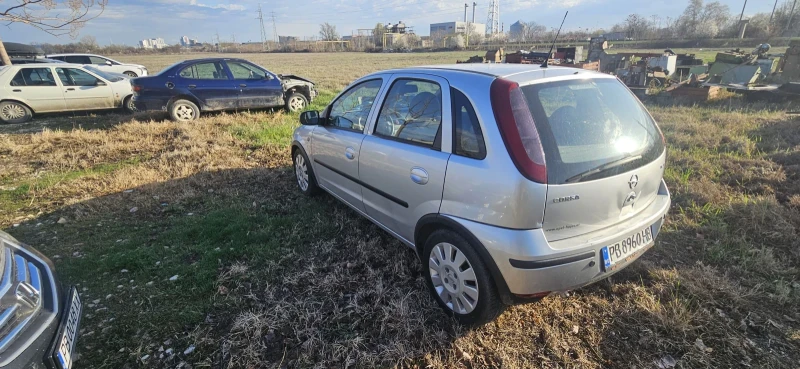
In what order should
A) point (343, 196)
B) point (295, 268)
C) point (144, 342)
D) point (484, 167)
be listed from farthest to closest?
point (343, 196), point (295, 268), point (144, 342), point (484, 167)

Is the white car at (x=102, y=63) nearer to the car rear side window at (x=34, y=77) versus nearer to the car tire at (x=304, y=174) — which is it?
the car rear side window at (x=34, y=77)

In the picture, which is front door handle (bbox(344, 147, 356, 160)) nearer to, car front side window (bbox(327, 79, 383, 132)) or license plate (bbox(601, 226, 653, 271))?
car front side window (bbox(327, 79, 383, 132))

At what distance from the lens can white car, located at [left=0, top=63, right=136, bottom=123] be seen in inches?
367

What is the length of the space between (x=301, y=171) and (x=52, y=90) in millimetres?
9225

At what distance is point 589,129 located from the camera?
7.36 feet

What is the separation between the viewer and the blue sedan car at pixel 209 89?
8875mm

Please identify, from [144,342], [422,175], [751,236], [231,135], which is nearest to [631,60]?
[751,236]

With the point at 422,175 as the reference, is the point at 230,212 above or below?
below

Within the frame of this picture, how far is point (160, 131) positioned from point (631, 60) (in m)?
15.1

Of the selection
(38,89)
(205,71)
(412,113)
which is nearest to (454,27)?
(205,71)

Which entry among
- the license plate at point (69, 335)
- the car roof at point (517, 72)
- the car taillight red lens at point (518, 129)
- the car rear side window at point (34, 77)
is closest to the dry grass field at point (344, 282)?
the license plate at point (69, 335)

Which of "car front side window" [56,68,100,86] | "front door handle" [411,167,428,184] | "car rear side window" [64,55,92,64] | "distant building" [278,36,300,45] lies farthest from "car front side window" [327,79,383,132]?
"distant building" [278,36,300,45]

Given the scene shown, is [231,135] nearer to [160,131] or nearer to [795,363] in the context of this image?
[160,131]

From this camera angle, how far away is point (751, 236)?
11.3 feet
